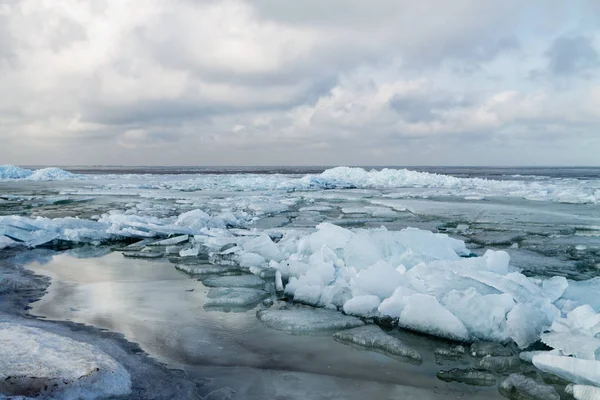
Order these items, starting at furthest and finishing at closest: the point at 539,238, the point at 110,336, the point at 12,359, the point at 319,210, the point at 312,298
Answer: the point at 319,210
the point at 539,238
the point at 312,298
the point at 110,336
the point at 12,359

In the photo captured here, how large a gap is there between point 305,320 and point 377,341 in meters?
0.72

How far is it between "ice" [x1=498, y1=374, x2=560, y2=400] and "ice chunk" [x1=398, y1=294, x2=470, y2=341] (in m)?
0.71

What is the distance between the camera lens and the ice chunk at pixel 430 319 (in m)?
3.47

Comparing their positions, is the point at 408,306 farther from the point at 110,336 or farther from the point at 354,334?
the point at 110,336

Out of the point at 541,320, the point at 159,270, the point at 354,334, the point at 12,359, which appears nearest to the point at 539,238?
the point at 541,320

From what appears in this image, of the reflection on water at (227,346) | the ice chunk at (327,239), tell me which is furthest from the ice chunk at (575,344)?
the ice chunk at (327,239)

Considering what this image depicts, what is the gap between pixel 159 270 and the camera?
582 centimetres

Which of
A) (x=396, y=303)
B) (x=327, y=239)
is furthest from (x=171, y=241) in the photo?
(x=396, y=303)

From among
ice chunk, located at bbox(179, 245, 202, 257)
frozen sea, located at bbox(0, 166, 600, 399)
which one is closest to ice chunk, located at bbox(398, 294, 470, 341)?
frozen sea, located at bbox(0, 166, 600, 399)

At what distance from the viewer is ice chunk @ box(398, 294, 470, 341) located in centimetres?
347

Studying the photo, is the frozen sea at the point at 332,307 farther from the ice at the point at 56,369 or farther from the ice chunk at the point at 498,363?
the ice at the point at 56,369

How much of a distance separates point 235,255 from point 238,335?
303 centimetres

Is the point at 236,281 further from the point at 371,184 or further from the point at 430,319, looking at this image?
the point at 371,184

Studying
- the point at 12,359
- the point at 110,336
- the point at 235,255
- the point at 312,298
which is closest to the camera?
the point at 12,359
